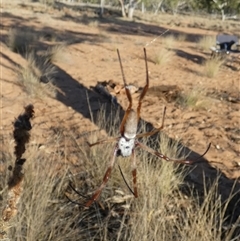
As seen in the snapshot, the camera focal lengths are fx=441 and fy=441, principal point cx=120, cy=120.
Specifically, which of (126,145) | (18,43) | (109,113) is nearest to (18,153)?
(126,145)

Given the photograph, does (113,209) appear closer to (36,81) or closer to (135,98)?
(135,98)

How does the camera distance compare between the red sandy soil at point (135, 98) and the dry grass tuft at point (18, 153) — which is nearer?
the dry grass tuft at point (18, 153)

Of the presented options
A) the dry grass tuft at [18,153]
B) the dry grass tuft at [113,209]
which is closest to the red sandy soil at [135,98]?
the dry grass tuft at [113,209]

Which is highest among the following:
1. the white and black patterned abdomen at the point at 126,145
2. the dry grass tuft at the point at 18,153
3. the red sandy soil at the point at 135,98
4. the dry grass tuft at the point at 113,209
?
the white and black patterned abdomen at the point at 126,145

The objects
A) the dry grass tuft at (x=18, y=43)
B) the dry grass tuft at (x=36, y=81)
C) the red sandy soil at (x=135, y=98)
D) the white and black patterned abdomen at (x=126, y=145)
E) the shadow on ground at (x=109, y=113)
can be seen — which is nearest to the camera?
the white and black patterned abdomen at (x=126, y=145)

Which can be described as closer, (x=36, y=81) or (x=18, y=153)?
(x=18, y=153)

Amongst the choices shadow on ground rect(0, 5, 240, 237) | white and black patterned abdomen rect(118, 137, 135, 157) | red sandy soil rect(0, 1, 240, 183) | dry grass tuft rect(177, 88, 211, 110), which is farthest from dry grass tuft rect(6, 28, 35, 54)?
white and black patterned abdomen rect(118, 137, 135, 157)

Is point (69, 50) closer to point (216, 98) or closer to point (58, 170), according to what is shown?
point (216, 98)

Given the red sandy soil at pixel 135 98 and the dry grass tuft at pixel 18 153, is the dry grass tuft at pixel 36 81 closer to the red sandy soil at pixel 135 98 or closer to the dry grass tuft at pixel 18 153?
the red sandy soil at pixel 135 98

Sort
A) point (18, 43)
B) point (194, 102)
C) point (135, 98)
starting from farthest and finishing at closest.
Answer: point (18, 43) < point (194, 102) < point (135, 98)

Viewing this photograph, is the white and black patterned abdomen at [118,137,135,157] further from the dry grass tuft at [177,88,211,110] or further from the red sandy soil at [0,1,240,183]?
the dry grass tuft at [177,88,211,110]

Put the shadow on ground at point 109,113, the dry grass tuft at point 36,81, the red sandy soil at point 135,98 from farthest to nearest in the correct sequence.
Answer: the dry grass tuft at point 36,81 → the red sandy soil at point 135,98 → the shadow on ground at point 109,113

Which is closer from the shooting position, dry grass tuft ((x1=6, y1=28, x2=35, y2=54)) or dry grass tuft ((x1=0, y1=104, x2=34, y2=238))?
dry grass tuft ((x1=0, y1=104, x2=34, y2=238))

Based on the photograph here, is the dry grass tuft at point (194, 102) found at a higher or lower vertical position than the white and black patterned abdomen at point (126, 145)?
lower
